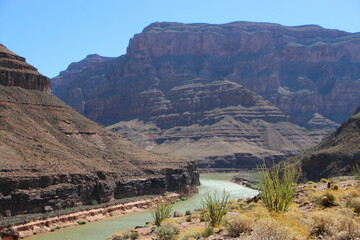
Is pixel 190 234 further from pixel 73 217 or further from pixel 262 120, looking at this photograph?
pixel 262 120

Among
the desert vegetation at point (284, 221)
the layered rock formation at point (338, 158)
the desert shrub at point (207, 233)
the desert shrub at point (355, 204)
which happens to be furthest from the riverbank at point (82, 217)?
the desert shrub at point (355, 204)

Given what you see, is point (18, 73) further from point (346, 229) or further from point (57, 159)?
point (346, 229)

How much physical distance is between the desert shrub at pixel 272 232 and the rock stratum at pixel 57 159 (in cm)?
3723

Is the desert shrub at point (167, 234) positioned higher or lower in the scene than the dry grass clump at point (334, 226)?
lower

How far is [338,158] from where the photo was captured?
56.1 metres

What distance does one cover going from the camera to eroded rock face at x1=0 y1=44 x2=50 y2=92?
70.8 metres

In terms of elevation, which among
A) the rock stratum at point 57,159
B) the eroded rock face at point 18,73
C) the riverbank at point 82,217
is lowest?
the riverbank at point 82,217

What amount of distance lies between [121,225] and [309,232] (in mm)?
34047

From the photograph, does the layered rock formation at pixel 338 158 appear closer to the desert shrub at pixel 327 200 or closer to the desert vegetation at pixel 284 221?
the desert vegetation at pixel 284 221

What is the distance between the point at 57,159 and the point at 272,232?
46.6 m

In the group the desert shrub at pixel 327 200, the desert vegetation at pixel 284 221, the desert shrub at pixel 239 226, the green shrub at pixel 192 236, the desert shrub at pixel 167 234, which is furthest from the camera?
the desert shrub at pixel 327 200

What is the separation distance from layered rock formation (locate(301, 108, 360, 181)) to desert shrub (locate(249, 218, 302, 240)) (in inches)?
1628

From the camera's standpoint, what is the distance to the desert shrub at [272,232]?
1257cm

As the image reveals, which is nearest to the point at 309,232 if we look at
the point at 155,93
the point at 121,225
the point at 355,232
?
the point at 355,232
